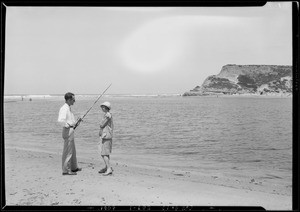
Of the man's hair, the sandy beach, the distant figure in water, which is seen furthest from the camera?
the distant figure in water

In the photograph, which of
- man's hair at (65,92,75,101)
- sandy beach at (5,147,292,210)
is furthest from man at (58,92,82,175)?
sandy beach at (5,147,292,210)

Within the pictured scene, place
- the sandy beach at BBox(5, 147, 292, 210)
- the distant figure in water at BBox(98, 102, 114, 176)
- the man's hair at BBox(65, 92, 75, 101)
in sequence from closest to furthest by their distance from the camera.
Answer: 1. the sandy beach at BBox(5, 147, 292, 210)
2. the man's hair at BBox(65, 92, 75, 101)
3. the distant figure in water at BBox(98, 102, 114, 176)

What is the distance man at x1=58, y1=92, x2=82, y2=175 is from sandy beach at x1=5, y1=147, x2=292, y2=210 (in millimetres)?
165

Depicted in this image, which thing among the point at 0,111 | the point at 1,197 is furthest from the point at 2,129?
the point at 1,197

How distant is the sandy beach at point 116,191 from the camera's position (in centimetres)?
405

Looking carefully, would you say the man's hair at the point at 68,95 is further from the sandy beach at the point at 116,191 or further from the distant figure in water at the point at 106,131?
the sandy beach at the point at 116,191

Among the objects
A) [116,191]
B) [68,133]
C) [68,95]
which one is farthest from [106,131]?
[116,191]

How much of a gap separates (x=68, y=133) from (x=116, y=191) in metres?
1.19

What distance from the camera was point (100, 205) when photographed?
151 inches

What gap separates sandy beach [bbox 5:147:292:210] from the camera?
159 inches

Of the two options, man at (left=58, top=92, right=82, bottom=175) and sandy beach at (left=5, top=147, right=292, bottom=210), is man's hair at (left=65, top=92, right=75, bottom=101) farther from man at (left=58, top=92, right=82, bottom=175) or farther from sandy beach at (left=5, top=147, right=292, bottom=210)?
sandy beach at (left=5, top=147, right=292, bottom=210)

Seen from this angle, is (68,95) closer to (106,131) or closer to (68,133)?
(68,133)

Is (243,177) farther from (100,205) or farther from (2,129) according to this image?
(2,129)

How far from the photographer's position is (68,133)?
4875 mm
